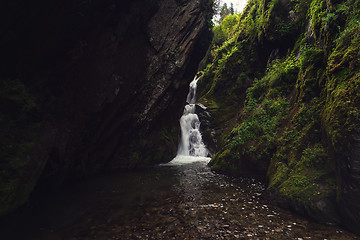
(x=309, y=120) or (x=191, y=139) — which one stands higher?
(x=309, y=120)

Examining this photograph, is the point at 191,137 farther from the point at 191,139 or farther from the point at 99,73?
the point at 99,73

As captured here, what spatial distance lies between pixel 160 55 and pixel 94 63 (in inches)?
177

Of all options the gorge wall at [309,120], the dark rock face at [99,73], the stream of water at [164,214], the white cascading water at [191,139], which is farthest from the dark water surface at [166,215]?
the white cascading water at [191,139]

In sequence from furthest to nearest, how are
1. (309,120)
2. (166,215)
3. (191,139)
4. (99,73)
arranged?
(191,139), (99,73), (309,120), (166,215)

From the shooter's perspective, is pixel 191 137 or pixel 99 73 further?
pixel 191 137

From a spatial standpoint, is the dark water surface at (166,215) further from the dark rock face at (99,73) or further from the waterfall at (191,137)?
the waterfall at (191,137)

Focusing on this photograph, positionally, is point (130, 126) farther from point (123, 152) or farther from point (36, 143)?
point (36, 143)

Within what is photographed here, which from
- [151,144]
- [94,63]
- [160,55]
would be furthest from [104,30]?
[151,144]

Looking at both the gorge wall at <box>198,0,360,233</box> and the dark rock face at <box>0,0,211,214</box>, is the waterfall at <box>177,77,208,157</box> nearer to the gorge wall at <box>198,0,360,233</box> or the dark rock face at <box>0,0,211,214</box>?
the dark rock face at <box>0,0,211,214</box>

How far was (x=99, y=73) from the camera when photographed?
26.2 feet

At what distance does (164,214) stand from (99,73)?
641cm

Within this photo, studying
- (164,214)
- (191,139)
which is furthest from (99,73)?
(191,139)

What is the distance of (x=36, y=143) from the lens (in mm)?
5395

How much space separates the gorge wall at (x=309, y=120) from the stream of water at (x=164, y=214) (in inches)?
28.0
